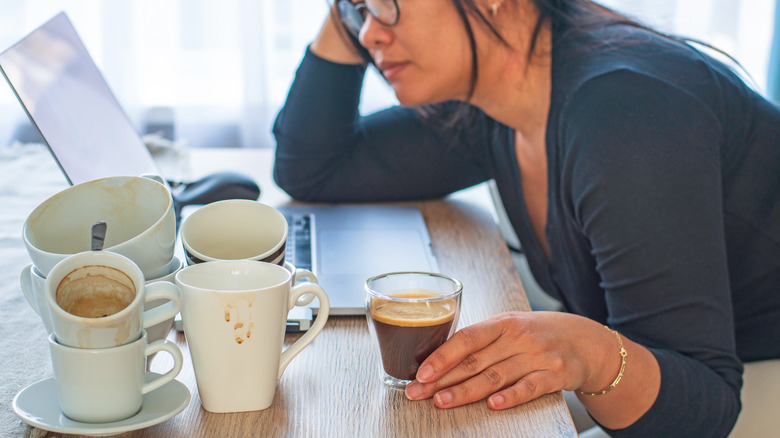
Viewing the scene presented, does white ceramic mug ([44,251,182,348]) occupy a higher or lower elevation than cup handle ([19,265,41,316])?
higher

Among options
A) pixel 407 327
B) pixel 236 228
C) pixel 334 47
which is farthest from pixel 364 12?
pixel 407 327

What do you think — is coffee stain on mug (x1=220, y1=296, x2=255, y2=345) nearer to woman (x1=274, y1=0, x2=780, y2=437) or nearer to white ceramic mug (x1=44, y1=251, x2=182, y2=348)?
white ceramic mug (x1=44, y1=251, x2=182, y2=348)

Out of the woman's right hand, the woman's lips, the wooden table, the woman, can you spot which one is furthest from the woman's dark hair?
the wooden table

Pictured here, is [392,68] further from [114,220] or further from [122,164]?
[114,220]

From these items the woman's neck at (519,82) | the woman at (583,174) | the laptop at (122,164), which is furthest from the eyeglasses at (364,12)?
the laptop at (122,164)

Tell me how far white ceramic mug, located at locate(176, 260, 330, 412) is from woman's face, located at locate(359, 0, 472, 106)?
55cm

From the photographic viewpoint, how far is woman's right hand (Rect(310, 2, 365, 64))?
1.28 metres

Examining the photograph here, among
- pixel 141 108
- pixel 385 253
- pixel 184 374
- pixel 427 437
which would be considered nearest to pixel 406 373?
pixel 427 437

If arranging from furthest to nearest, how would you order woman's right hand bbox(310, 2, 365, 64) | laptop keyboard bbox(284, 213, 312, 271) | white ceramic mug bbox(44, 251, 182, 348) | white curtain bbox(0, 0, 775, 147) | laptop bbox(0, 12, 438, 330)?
white curtain bbox(0, 0, 775, 147)
woman's right hand bbox(310, 2, 365, 64)
laptop keyboard bbox(284, 213, 312, 271)
laptop bbox(0, 12, 438, 330)
white ceramic mug bbox(44, 251, 182, 348)

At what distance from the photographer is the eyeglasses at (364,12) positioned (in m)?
1.04

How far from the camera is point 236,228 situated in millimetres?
724

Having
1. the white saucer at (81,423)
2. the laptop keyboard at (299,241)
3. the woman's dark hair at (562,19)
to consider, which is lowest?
the laptop keyboard at (299,241)

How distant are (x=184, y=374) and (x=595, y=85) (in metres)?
0.58

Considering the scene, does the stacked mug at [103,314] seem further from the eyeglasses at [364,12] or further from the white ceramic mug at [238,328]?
the eyeglasses at [364,12]
